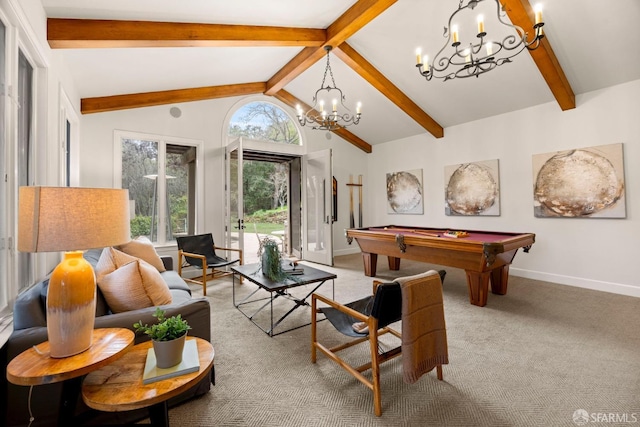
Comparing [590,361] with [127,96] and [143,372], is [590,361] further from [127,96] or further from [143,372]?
[127,96]

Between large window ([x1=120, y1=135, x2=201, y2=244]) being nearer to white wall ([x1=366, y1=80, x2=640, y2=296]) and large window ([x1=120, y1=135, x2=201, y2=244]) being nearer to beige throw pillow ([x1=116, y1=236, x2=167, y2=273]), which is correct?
beige throw pillow ([x1=116, y1=236, x2=167, y2=273])

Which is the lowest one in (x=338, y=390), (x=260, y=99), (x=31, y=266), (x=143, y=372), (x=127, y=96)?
(x=338, y=390)

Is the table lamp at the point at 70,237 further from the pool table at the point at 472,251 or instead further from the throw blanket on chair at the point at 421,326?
the pool table at the point at 472,251

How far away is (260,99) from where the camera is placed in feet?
19.0

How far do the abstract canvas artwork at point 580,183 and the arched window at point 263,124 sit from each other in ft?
14.8

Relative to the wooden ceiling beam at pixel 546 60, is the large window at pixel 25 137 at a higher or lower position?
lower

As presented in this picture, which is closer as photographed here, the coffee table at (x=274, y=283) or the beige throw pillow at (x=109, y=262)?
the beige throw pillow at (x=109, y=262)

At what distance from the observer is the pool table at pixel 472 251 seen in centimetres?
314

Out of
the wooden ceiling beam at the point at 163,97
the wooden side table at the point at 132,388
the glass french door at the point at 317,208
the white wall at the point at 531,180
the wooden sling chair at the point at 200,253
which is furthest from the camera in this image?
the glass french door at the point at 317,208

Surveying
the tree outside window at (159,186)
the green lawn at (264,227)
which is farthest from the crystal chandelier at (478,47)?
the green lawn at (264,227)

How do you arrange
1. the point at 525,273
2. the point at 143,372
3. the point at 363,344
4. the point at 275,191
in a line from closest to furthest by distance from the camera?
the point at 143,372, the point at 363,344, the point at 525,273, the point at 275,191

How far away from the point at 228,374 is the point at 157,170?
12.5 ft

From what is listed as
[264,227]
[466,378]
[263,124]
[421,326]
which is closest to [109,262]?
[421,326]

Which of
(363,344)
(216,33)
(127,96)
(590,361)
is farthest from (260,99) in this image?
(590,361)
